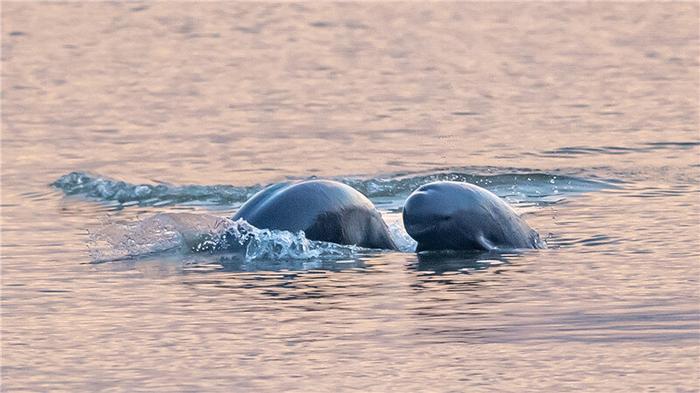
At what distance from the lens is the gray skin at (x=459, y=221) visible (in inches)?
607

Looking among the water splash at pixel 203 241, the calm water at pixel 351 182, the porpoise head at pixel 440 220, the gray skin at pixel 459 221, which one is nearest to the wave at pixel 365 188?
the calm water at pixel 351 182

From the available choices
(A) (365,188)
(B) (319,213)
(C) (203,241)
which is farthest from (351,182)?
(B) (319,213)

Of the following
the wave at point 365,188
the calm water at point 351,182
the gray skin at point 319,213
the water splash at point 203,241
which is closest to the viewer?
the calm water at point 351,182

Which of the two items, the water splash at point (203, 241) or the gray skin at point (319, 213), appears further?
the gray skin at point (319, 213)

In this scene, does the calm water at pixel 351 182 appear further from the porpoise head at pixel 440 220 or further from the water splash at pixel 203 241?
the porpoise head at pixel 440 220

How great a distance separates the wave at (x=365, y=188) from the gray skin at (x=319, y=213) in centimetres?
324

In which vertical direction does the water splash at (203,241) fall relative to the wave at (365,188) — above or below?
below

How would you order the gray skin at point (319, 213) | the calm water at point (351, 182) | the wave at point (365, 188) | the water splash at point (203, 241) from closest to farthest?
the calm water at point (351, 182)
the water splash at point (203, 241)
the gray skin at point (319, 213)
the wave at point (365, 188)

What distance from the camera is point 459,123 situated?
24453 mm

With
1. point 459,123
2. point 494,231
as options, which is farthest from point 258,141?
point 494,231

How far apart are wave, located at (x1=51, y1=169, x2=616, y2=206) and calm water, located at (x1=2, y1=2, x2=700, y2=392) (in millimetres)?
42

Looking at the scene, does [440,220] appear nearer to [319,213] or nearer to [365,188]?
[319,213]

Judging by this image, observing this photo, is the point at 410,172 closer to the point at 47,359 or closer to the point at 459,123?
the point at 459,123

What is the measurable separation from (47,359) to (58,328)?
917mm
